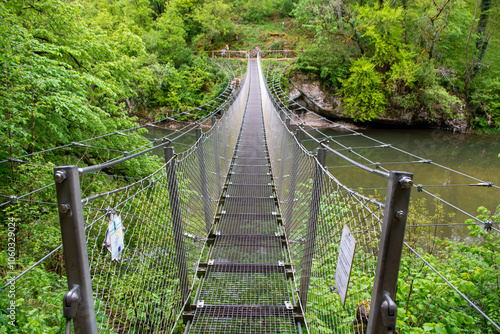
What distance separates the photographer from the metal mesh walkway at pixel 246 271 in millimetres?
1896

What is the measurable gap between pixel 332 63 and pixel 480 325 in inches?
634

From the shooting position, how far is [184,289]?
1.92m

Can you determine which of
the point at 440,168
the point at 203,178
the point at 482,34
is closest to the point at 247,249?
the point at 203,178

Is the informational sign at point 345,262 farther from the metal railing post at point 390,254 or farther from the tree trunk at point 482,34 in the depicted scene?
the tree trunk at point 482,34

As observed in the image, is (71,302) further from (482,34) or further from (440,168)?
(482,34)

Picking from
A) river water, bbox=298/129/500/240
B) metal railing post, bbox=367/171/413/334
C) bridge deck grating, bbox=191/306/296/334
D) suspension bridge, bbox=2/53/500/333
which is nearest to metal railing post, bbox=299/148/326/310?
suspension bridge, bbox=2/53/500/333

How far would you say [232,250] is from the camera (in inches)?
106

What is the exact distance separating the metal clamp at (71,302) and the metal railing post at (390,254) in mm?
849

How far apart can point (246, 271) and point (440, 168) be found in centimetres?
1178

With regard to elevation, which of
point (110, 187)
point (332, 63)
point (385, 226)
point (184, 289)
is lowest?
point (110, 187)

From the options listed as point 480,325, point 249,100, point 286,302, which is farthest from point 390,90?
point 286,302

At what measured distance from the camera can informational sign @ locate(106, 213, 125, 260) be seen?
968 millimetres

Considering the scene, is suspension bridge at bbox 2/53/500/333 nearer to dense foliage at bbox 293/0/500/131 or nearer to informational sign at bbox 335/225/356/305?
informational sign at bbox 335/225/356/305

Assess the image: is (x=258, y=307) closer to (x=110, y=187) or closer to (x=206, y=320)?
(x=206, y=320)
